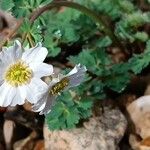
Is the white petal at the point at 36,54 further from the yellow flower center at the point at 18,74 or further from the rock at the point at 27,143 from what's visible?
the rock at the point at 27,143

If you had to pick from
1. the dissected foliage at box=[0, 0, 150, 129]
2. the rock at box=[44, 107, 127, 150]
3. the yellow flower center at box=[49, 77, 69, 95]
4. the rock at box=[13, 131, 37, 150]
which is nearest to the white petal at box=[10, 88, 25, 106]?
the yellow flower center at box=[49, 77, 69, 95]

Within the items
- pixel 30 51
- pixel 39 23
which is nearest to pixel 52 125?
pixel 39 23

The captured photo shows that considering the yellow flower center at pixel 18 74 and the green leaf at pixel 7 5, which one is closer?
the yellow flower center at pixel 18 74

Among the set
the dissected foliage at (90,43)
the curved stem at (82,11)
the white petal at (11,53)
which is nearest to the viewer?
the white petal at (11,53)

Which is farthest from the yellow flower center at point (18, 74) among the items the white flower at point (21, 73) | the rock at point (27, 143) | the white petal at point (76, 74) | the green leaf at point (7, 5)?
the rock at point (27, 143)

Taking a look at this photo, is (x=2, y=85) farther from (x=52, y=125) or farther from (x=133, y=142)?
(x=133, y=142)

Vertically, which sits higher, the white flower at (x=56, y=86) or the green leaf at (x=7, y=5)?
the green leaf at (x=7, y=5)

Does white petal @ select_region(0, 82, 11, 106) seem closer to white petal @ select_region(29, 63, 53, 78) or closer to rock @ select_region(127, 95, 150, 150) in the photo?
white petal @ select_region(29, 63, 53, 78)
